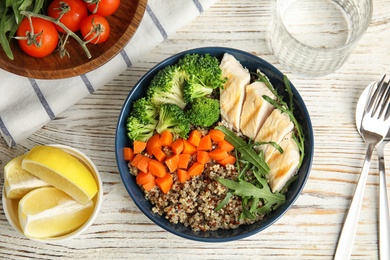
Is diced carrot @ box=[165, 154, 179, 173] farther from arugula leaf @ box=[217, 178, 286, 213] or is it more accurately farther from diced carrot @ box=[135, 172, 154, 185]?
arugula leaf @ box=[217, 178, 286, 213]

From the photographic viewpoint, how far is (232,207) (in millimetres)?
2352

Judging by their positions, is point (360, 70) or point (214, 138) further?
point (360, 70)

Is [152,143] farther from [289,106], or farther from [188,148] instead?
[289,106]

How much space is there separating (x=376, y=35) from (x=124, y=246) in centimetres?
158

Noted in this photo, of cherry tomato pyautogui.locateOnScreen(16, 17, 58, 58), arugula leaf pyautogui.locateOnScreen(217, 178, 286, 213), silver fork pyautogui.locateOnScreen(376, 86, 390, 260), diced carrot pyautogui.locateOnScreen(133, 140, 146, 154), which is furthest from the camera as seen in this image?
silver fork pyautogui.locateOnScreen(376, 86, 390, 260)

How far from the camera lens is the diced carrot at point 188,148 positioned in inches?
92.4

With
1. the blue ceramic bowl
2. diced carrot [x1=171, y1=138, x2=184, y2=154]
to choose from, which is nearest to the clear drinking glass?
the blue ceramic bowl

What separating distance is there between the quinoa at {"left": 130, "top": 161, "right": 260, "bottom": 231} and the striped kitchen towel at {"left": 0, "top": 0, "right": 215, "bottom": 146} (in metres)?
0.62

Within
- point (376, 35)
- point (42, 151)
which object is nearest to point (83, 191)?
point (42, 151)

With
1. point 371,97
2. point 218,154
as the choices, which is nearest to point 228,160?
point 218,154

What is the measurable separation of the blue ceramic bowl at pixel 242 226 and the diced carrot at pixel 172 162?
19 centimetres

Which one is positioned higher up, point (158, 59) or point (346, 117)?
point (158, 59)

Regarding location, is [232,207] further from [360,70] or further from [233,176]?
[360,70]

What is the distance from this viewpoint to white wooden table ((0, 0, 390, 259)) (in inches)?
99.0
